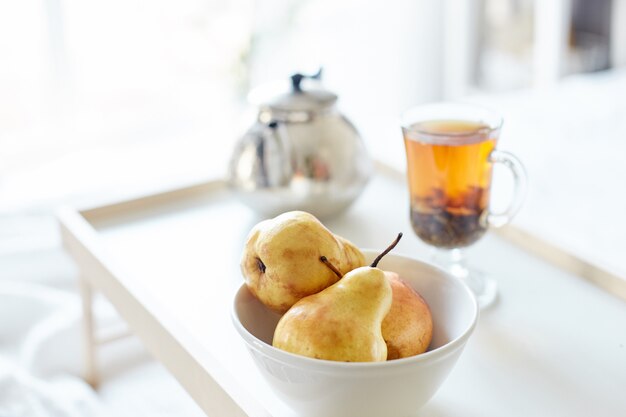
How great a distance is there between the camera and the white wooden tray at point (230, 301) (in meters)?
0.76

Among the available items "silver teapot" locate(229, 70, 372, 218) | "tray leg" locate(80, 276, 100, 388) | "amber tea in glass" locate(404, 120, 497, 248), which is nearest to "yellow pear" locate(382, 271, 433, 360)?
"amber tea in glass" locate(404, 120, 497, 248)

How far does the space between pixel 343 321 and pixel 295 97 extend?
0.52 meters

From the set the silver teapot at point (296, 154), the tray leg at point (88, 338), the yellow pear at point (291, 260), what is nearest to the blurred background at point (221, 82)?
the tray leg at point (88, 338)

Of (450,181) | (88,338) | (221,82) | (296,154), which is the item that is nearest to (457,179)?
(450,181)

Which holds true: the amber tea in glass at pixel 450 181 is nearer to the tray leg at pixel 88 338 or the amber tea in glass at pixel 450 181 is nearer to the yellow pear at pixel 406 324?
the yellow pear at pixel 406 324

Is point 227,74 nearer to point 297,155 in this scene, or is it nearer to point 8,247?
point 8,247

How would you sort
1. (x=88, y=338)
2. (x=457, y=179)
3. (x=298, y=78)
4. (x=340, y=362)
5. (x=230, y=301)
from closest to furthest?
(x=340, y=362)
(x=230, y=301)
(x=457, y=179)
(x=298, y=78)
(x=88, y=338)

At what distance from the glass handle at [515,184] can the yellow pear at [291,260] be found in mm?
254

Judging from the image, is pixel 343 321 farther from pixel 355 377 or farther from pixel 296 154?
pixel 296 154

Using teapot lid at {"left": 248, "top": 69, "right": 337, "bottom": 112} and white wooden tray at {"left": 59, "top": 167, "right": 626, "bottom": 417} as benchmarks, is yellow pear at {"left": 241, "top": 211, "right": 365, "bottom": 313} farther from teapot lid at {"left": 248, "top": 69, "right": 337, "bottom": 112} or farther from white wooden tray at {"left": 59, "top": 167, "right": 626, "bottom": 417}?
teapot lid at {"left": 248, "top": 69, "right": 337, "bottom": 112}

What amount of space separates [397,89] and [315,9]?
0.43 m

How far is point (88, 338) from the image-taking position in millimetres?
1364

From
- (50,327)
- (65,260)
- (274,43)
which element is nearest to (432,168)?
(50,327)

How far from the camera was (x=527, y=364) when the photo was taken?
812mm
